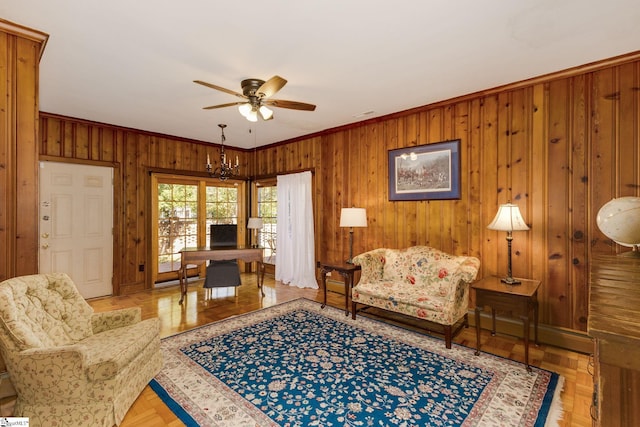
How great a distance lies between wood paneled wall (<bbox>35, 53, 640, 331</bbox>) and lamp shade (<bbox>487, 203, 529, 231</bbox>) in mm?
389

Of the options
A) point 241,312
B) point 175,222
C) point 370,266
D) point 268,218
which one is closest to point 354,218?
point 370,266

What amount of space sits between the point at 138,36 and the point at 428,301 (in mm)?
3338

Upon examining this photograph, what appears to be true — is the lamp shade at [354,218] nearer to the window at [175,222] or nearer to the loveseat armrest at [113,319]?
the loveseat armrest at [113,319]

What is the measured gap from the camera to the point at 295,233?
17.7ft

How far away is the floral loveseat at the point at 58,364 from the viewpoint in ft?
5.44

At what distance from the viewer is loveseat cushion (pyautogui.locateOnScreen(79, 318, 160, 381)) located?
1720 mm

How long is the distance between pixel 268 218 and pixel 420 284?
3.55 m

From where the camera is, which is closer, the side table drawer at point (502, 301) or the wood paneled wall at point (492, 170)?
the side table drawer at point (502, 301)

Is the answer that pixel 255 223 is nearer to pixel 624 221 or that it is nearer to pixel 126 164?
pixel 126 164

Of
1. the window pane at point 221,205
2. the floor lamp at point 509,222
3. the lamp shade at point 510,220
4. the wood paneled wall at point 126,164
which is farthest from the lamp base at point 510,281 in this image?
the wood paneled wall at point 126,164

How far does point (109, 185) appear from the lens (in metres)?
4.62

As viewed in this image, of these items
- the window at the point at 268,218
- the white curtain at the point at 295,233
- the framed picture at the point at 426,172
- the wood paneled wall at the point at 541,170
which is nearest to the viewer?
the wood paneled wall at the point at 541,170

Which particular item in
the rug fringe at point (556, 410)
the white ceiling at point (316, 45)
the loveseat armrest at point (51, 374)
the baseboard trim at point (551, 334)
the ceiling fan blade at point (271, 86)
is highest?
the white ceiling at point (316, 45)

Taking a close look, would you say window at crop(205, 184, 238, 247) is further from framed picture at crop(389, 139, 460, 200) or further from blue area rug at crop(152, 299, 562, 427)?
framed picture at crop(389, 139, 460, 200)
